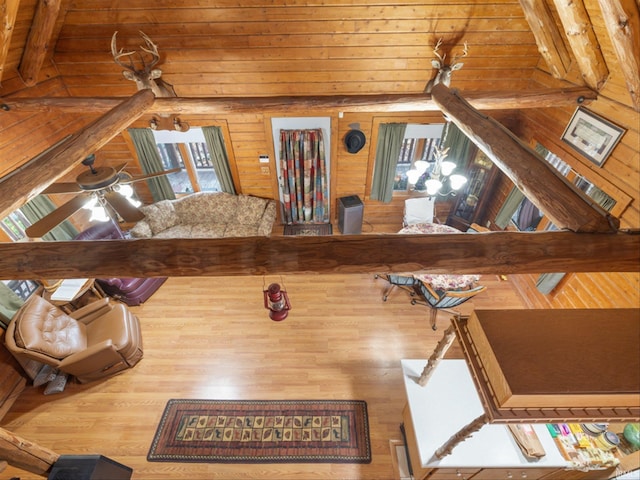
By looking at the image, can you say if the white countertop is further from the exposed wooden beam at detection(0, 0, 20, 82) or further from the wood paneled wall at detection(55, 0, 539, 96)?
the exposed wooden beam at detection(0, 0, 20, 82)

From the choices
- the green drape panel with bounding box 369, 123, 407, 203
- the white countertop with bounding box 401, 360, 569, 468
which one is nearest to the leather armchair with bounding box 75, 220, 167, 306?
the white countertop with bounding box 401, 360, 569, 468

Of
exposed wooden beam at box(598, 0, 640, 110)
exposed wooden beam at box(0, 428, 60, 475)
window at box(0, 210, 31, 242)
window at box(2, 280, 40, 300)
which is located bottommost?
exposed wooden beam at box(0, 428, 60, 475)

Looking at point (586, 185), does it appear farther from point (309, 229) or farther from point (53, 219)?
point (53, 219)

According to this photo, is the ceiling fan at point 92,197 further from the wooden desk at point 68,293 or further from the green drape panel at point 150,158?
the green drape panel at point 150,158

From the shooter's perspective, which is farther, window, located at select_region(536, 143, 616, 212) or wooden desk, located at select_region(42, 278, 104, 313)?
wooden desk, located at select_region(42, 278, 104, 313)

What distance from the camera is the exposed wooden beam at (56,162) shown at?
2.19 metres

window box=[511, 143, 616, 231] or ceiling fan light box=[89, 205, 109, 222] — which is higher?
window box=[511, 143, 616, 231]

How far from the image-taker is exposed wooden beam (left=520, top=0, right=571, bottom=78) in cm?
356

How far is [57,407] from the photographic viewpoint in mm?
3480

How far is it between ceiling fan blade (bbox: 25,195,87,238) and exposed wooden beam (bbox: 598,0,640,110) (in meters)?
4.81

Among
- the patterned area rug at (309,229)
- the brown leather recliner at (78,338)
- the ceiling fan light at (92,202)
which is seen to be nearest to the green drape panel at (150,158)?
the patterned area rug at (309,229)

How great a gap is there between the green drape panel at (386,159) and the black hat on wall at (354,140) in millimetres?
316

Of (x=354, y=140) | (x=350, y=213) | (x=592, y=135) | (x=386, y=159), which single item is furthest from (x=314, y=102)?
(x=592, y=135)

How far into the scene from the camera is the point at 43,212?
431 centimetres
